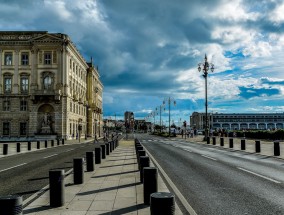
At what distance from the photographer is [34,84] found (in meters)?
57.0

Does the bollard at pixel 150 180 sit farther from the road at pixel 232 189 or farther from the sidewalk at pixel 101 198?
the road at pixel 232 189

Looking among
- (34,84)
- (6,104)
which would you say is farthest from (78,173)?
(6,104)

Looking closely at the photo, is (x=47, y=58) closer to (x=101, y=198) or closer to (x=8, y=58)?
(x=8, y=58)

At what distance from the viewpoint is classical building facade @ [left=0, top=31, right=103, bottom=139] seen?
56469mm

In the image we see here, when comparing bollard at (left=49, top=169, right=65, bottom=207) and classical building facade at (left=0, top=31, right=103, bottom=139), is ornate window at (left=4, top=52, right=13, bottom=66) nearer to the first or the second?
classical building facade at (left=0, top=31, right=103, bottom=139)

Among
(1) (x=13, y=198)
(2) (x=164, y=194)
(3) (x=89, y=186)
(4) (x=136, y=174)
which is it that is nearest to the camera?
(1) (x=13, y=198)

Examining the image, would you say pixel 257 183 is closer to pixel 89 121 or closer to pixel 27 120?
pixel 27 120

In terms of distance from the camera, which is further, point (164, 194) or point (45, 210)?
point (45, 210)

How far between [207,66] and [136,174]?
101 ft

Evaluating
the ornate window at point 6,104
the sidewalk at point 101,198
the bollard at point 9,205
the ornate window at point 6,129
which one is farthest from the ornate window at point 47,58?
the bollard at point 9,205

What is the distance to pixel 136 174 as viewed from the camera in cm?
1173

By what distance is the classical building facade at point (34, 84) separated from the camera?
185ft

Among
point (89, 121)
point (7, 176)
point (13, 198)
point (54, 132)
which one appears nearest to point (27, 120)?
point (54, 132)

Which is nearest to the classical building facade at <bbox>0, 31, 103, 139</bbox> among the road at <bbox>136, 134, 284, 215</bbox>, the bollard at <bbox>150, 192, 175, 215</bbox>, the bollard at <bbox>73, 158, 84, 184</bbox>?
the road at <bbox>136, 134, 284, 215</bbox>
